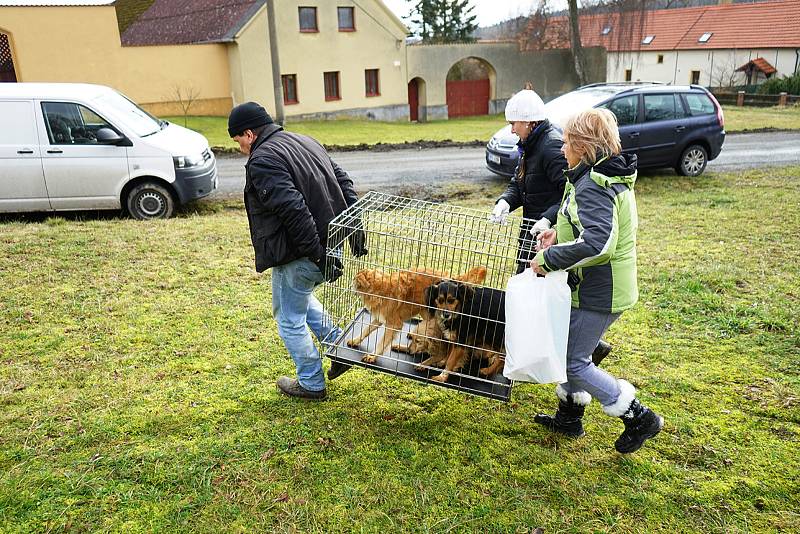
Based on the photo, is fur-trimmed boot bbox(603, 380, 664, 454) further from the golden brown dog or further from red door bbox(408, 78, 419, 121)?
red door bbox(408, 78, 419, 121)

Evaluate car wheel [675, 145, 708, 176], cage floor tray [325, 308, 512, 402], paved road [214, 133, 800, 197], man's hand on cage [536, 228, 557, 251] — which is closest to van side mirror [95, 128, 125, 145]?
paved road [214, 133, 800, 197]

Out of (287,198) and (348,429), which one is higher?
(287,198)

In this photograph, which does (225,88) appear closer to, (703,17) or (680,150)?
(680,150)

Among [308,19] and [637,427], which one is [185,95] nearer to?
[308,19]

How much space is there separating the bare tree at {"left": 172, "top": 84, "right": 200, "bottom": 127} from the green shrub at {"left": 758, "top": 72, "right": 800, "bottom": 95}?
29.9 metres

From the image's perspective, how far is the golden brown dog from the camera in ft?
11.6

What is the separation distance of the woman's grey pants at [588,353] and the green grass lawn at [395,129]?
15856mm

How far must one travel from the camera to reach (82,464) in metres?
3.31

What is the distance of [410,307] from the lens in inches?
145

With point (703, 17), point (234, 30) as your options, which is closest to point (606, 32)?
point (703, 17)

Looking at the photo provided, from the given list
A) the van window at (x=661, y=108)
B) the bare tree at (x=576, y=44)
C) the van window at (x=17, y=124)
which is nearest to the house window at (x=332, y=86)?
the bare tree at (x=576, y=44)

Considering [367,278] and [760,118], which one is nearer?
[367,278]

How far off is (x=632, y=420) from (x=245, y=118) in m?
2.89

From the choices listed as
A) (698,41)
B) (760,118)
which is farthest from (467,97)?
(698,41)
